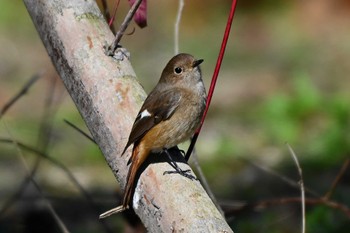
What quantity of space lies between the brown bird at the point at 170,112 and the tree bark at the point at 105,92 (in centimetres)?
5

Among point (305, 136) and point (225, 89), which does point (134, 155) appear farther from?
point (225, 89)

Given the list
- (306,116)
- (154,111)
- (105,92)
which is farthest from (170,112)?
(306,116)

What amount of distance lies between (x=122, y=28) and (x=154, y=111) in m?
0.55

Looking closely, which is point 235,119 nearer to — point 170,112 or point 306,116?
point 306,116

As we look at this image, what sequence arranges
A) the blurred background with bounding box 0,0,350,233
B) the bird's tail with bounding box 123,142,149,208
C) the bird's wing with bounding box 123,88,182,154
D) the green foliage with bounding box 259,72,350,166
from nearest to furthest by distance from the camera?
the bird's tail with bounding box 123,142,149,208
the bird's wing with bounding box 123,88,182,154
the blurred background with bounding box 0,0,350,233
the green foliage with bounding box 259,72,350,166

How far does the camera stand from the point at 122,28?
387cm

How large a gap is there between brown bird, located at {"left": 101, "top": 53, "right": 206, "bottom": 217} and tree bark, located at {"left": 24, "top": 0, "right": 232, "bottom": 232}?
0.18 ft

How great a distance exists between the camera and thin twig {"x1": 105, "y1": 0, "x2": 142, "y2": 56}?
380cm

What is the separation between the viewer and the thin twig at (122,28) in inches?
150

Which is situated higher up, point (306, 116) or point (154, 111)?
point (154, 111)

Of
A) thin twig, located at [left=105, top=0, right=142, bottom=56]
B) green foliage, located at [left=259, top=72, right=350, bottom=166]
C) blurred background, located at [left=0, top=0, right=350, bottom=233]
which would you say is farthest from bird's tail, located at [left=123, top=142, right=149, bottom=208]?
green foliage, located at [left=259, top=72, right=350, bottom=166]

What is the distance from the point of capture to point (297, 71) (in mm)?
10039

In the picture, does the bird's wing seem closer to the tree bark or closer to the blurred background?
the tree bark

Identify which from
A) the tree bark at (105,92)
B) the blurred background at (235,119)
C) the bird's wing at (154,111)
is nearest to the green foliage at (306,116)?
the blurred background at (235,119)
